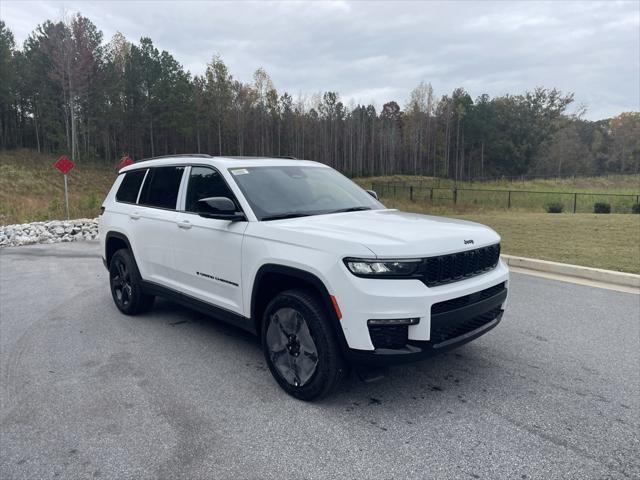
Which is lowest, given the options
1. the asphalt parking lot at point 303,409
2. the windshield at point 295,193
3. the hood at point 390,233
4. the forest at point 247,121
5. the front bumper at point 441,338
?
the asphalt parking lot at point 303,409

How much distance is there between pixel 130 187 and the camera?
5.98 meters

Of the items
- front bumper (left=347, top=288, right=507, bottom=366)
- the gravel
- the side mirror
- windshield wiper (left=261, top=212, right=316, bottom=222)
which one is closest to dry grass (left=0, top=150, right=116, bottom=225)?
the gravel

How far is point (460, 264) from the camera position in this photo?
354 centimetres

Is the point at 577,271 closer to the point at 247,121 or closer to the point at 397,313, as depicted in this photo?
the point at 397,313

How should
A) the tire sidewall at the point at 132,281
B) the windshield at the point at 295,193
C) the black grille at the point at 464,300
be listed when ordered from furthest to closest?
the tire sidewall at the point at 132,281, the windshield at the point at 295,193, the black grille at the point at 464,300

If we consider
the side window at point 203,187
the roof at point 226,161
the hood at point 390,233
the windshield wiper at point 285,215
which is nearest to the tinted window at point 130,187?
the roof at point 226,161

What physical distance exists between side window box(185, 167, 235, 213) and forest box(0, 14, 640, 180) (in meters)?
50.9

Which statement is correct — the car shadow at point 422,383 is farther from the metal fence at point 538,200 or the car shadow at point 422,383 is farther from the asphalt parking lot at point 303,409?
the metal fence at point 538,200

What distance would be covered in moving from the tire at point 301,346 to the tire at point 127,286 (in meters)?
2.50

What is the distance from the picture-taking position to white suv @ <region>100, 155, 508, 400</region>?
3172 millimetres

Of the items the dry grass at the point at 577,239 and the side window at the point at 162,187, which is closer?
the side window at the point at 162,187

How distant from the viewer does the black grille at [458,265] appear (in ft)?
10.8

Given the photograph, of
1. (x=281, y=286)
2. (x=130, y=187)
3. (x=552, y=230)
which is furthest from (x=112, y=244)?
(x=552, y=230)

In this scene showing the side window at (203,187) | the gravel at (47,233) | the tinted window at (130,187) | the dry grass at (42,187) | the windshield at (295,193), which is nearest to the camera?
the windshield at (295,193)
